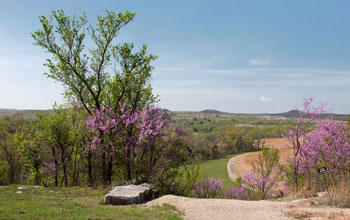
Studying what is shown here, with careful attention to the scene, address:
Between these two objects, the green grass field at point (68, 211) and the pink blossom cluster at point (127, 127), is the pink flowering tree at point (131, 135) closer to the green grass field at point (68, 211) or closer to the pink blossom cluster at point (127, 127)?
the pink blossom cluster at point (127, 127)

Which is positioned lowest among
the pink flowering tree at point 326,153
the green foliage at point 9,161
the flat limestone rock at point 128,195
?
the green foliage at point 9,161

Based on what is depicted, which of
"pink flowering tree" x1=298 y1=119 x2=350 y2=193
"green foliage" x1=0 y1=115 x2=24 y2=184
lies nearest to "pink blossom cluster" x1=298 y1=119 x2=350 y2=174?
"pink flowering tree" x1=298 y1=119 x2=350 y2=193

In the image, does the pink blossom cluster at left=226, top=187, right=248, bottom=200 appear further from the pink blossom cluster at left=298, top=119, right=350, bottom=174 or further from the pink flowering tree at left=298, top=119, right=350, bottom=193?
the pink blossom cluster at left=298, top=119, right=350, bottom=174

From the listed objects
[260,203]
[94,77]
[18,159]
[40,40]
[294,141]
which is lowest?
[18,159]

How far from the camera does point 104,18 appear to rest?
569 inches

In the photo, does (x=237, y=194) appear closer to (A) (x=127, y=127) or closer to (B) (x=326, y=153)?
(B) (x=326, y=153)

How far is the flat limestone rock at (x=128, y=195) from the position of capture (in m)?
9.15

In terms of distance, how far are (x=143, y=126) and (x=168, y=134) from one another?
1.43 m

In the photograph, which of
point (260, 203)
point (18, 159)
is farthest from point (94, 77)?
point (18, 159)

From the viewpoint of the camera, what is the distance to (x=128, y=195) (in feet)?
30.5

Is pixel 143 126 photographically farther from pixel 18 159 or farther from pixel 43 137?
pixel 18 159

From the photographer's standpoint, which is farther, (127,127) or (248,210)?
(127,127)

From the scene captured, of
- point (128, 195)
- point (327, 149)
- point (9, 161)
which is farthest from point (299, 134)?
point (9, 161)

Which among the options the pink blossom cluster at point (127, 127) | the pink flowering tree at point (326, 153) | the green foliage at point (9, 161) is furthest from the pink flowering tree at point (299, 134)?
the green foliage at point (9, 161)
